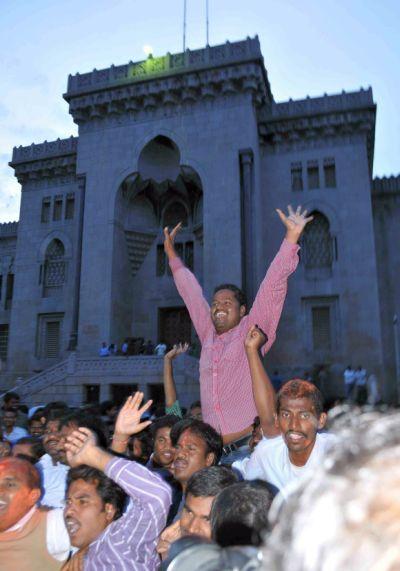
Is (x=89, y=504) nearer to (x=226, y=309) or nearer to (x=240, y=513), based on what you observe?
(x=240, y=513)

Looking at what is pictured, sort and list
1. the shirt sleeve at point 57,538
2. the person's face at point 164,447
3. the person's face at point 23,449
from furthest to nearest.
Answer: the person's face at point 23,449, the person's face at point 164,447, the shirt sleeve at point 57,538

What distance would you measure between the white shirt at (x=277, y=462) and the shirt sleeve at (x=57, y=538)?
1133 mm

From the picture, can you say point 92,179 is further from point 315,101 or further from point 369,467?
point 369,467

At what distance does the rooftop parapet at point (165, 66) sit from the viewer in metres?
19.1

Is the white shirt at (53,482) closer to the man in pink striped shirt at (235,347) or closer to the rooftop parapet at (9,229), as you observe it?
the man in pink striped shirt at (235,347)

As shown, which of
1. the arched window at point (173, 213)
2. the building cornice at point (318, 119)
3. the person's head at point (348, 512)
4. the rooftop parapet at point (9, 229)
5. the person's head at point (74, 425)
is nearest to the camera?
the person's head at point (348, 512)

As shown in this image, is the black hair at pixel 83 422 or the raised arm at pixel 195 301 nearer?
the raised arm at pixel 195 301

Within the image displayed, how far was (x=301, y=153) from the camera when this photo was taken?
20656mm

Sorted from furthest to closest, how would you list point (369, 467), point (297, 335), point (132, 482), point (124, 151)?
1. point (124, 151)
2. point (297, 335)
3. point (132, 482)
4. point (369, 467)

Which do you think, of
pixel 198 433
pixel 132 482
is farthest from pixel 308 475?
pixel 198 433

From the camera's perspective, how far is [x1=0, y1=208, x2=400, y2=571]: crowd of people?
2.54 feet

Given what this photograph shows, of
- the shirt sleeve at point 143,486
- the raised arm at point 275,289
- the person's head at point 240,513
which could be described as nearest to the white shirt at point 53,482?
the shirt sleeve at point 143,486

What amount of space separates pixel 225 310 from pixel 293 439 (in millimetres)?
1135

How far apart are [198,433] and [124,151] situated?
62.4 feet
